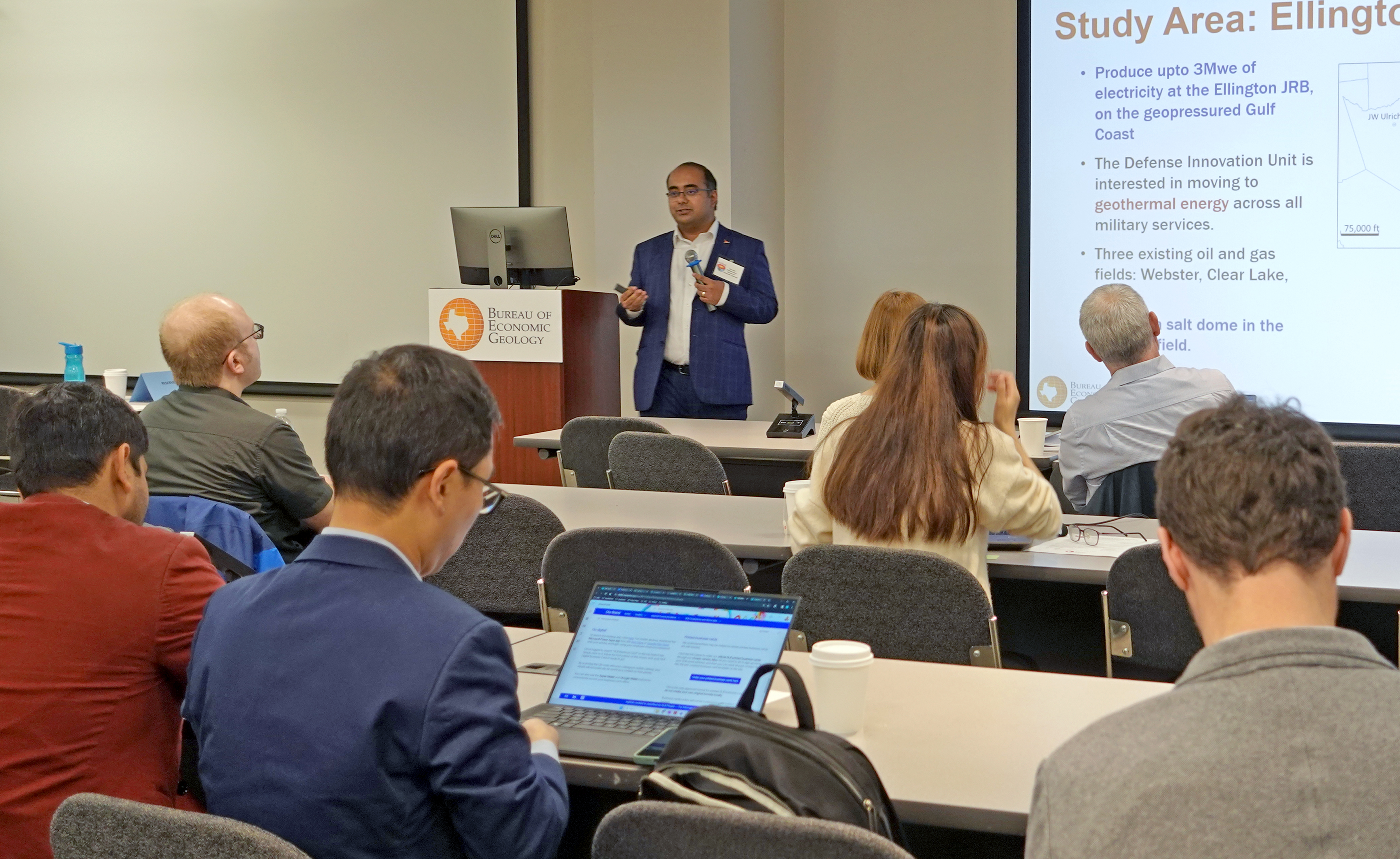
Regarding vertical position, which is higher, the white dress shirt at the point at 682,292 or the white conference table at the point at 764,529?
the white dress shirt at the point at 682,292

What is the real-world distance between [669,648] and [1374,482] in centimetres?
265

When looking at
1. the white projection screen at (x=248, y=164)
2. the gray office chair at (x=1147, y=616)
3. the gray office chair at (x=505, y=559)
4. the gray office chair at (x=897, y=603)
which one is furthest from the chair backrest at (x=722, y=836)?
the white projection screen at (x=248, y=164)

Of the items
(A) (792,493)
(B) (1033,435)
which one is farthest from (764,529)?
(B) (1033,435)

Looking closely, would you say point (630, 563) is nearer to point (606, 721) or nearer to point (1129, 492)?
point (606, 721)

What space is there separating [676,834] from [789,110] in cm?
576

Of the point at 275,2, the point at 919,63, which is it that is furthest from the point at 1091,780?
the point at 275,2

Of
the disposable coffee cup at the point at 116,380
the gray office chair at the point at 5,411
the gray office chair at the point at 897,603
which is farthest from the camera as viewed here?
the disposable coffee cup at the point at 116,380

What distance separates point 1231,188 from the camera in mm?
5625

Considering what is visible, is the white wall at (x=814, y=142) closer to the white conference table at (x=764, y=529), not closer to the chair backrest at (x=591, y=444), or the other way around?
the chair backrest at (x=591, y=444)

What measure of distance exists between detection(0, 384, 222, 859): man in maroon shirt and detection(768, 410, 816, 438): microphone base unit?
302cm

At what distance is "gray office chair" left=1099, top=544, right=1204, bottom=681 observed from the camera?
2.49m

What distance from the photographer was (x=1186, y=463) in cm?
117

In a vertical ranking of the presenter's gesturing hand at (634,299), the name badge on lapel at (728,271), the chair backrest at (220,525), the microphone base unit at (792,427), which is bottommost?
the chair backrest at (220,525)

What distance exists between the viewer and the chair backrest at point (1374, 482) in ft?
11.7
